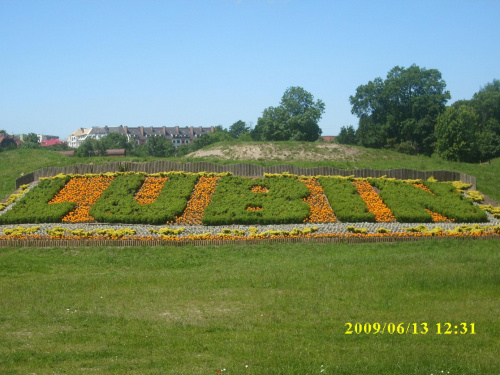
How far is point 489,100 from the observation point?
7362cm

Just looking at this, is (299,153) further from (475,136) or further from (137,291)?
(137,291)

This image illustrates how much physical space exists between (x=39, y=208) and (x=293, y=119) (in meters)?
48.5

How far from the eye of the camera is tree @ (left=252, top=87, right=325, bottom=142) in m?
67.7

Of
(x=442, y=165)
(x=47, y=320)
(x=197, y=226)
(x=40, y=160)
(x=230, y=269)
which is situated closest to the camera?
(x=47, y=320)

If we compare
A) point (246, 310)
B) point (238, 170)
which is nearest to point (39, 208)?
point (238, 170)

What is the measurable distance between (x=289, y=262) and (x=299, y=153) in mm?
26723

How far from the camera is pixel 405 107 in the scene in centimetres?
6669

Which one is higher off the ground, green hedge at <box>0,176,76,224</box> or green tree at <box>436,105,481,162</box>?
green tree at <box>436,105,481,162</box>

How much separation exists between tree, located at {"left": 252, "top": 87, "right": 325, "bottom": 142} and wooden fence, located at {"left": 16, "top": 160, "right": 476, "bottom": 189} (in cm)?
4037

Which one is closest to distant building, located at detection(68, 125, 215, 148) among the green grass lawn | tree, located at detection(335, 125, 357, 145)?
tree, located at detection(335, 125, 357, 145)

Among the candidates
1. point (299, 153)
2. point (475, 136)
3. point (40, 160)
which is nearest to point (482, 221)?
point (299, 153)

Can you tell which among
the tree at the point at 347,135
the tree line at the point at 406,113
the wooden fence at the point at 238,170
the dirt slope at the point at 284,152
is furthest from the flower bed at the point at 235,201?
the tree at the point at 347,135

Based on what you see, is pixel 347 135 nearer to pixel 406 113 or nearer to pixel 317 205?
pixel 406 113

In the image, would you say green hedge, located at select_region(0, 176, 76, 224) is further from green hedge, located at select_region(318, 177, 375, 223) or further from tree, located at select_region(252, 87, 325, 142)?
tree, located at select_region(252, 87, 325, 142)
